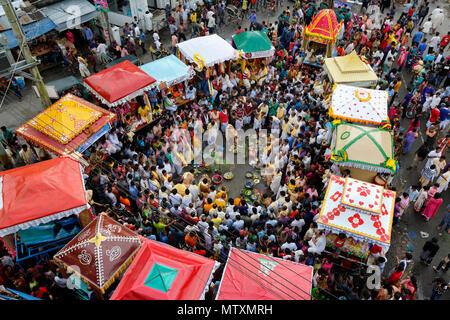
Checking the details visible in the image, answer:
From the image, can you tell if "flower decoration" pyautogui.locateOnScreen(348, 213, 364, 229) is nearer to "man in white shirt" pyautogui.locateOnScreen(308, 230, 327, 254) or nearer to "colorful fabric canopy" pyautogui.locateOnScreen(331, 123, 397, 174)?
"man in white shirt" pyautogui.locateOnScreen(308, 230, 327, 254)

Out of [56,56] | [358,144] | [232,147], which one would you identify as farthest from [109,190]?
[56,56]

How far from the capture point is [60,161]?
28.1ft

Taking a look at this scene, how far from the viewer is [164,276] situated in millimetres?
6504

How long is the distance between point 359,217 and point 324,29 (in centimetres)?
1034

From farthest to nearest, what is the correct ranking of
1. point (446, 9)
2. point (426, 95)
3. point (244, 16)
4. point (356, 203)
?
point (446, 9) < point (244, 16) < point (426, 95) < point (356, 203)

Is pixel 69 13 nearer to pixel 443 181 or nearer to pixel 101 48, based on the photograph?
pixel 101 48

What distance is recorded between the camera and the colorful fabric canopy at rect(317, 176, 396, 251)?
7984mm

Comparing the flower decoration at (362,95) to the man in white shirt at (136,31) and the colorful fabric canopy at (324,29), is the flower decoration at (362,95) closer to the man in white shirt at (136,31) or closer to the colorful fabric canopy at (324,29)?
the colorful fabric canopy at (324,29)

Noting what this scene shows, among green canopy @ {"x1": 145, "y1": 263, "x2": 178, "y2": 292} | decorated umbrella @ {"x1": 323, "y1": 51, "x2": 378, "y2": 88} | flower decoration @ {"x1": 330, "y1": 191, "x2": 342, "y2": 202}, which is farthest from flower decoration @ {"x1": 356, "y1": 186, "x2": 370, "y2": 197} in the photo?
decorated umbrella @ {"x1": 323, "y1": 51, "x2": 378, "y2": 88}

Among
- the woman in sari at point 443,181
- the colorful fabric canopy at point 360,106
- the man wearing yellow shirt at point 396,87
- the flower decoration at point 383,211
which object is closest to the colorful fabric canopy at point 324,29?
the man wearing yellow shirt at point 396,87

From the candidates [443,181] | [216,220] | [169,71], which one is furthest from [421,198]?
[169,71]

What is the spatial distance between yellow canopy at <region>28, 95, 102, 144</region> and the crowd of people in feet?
3.40

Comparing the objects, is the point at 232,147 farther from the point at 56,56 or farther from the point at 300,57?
the point at 56,56

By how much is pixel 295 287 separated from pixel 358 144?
4837mm
